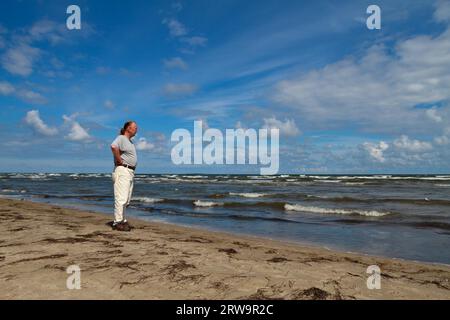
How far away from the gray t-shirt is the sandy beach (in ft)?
5.02

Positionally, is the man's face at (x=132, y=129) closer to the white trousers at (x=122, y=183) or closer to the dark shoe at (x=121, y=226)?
the white trousers at (x=122, y=183)

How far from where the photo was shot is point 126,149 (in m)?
7.16

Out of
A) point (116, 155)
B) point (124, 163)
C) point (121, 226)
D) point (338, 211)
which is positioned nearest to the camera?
point (116, 155)

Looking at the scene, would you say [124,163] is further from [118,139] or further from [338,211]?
[338,211]

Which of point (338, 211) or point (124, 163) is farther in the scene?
point (338, 211)

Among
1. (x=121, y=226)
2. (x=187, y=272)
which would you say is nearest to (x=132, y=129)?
(x=121, y=226)

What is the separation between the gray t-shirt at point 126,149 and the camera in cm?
707

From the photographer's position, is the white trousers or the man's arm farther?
the white trousers

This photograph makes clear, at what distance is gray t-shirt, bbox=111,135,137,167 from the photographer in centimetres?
707

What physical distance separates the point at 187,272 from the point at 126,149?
3.39 metres

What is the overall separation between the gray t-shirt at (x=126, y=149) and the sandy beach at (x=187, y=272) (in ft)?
5.02

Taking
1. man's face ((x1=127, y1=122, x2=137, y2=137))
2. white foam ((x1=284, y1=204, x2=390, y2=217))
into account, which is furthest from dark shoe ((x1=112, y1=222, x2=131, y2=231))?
white foam ((x1=284, y1=204, x2=390, y2=217))

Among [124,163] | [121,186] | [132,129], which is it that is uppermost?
[132,129]

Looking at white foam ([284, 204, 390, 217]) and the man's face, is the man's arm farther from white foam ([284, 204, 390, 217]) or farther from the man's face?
white foam ([284, 204, 390, 217])
